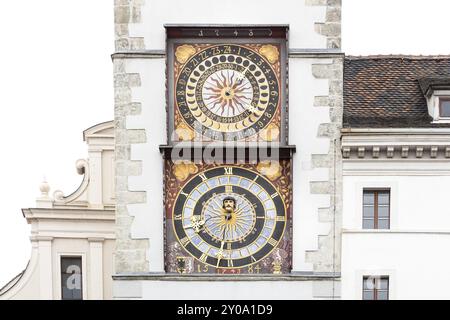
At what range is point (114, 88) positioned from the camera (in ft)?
93.4

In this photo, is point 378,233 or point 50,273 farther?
point 50,273

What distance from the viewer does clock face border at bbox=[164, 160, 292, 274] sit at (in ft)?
92.8

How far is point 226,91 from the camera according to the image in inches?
1121

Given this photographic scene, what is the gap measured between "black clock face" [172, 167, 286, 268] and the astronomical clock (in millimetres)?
19

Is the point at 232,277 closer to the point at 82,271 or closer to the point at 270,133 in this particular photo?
the point at 270,133

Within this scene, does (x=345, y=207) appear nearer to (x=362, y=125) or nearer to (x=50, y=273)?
(x=362, y=125)

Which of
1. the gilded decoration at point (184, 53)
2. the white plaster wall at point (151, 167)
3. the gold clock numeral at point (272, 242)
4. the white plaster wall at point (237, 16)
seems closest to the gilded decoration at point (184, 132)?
the white plaster wall at point (151, 167)

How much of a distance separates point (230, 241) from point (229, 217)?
0.45 m

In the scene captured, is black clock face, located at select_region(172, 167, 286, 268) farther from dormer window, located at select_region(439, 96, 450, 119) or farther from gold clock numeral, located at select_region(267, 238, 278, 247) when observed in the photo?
dormer window, located at select_region(439, 96, 450, 119)

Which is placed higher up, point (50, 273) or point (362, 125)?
point (362, 125)

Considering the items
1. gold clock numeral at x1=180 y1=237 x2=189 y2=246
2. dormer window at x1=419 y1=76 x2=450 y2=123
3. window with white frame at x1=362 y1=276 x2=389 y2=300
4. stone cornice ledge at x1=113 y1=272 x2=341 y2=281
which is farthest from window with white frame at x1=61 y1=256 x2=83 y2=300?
dormer window at x1=419 y1=76 x2=450 y2=123
